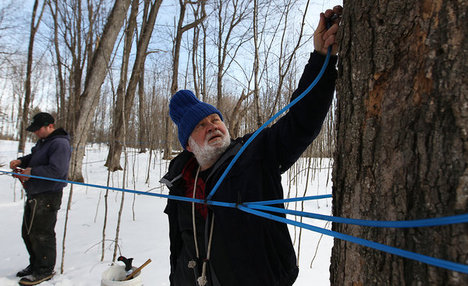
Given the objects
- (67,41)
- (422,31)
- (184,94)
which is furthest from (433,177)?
(67,41)

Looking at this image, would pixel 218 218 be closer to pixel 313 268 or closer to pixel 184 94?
pixel 184 94

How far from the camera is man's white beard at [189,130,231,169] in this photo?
146 centimetres

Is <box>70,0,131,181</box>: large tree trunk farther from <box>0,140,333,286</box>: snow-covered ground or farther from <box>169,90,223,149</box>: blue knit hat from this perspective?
<box>169,90,223,149</box>: blue knit hat

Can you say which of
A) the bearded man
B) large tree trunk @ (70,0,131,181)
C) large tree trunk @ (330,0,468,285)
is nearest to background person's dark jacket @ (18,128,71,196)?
the bearded man

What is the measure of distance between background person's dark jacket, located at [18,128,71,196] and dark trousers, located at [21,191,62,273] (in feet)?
0.32

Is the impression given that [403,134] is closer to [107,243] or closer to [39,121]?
[39,121]

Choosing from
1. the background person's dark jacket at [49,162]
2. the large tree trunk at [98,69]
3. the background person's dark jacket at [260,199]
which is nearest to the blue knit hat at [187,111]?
the background person's dark jacket at [260,199]

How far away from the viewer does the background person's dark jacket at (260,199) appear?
1.09m

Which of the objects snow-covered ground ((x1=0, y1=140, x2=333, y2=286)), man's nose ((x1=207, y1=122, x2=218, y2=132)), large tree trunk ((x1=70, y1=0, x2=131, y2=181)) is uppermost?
large tree trunk ((x1=70, y1=0, x2=131, y2=181))

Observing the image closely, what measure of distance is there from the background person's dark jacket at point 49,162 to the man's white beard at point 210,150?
86.3 inches

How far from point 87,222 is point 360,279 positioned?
543 centimetres

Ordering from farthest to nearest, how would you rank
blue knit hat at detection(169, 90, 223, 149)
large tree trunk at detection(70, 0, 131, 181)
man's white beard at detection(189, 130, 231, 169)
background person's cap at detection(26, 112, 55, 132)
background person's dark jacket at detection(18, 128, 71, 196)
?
1. large tree trunk at detection(70, 0, 131, 181)
2. background person's cap at detection(26, 112, 55, 132)
3. background person's dark jacket at detection(18, 128, 71, 196)
4. blue knit hat at detection(169, 90, 223, 149)
5. man's white beard at detection(189, 130, 231, 169)

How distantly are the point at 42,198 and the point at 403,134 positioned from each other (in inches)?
137

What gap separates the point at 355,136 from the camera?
648 millimetres
